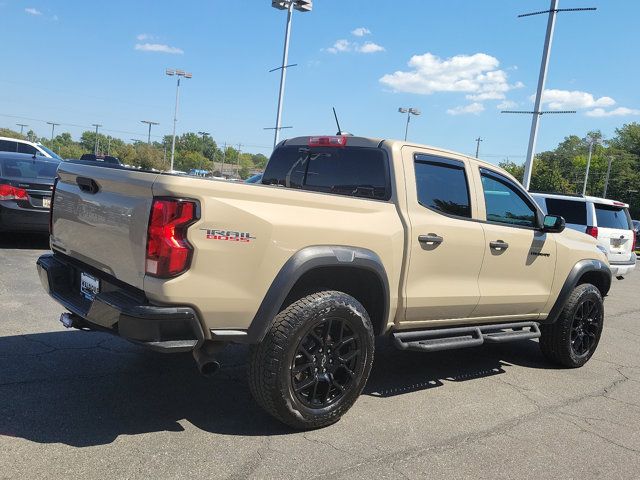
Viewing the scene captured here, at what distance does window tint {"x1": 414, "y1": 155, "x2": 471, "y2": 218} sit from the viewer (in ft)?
13.9

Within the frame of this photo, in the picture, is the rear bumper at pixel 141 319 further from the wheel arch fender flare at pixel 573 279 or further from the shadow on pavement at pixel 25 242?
the shadow on pavement at pixel 25 242

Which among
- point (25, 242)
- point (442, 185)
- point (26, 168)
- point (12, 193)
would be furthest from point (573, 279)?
point (25, 242)

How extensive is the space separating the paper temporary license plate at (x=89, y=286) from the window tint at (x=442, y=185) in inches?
90.6

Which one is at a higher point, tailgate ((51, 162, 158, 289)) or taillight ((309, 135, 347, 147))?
taillight ((309, 135, 347, 147))

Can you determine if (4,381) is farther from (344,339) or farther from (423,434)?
(423,434)

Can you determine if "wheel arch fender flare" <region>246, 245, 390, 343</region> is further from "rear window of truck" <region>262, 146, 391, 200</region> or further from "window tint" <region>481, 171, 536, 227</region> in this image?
"window tint" <region>481, 171, 536, 227</region>

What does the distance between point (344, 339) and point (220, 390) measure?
3.66 feet

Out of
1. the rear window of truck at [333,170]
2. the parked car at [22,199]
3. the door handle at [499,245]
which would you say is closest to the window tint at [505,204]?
the door handle at [499,245]

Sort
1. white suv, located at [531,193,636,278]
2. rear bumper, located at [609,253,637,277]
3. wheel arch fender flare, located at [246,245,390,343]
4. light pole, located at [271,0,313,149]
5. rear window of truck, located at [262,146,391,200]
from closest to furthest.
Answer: wheel arch fender flare, located at [246,245,390,343], rear window of truck, located at [262,146,391,200], rear bumper, located at [609,253,637,277], white suv, located at [531,193,636,278], light pole, located at [271,0,313,149]

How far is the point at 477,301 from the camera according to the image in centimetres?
458

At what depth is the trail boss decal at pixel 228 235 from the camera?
117 inches

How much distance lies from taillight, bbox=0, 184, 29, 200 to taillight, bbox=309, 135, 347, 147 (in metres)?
6.02

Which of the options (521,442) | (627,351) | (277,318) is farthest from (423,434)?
(627,351)

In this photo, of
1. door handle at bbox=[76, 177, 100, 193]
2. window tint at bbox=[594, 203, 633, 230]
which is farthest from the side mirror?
window tint at bbox=[594, 203, 633, 230]
